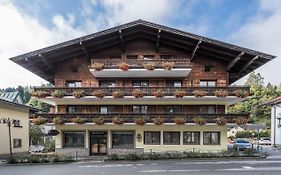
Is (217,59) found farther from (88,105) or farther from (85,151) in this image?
(85,151)

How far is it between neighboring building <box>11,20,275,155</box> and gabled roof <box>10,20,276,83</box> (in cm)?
9

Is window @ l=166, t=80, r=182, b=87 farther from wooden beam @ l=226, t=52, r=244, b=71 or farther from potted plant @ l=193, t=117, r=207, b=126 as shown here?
wooden beam @ l=226, t=52, r=244, b=71

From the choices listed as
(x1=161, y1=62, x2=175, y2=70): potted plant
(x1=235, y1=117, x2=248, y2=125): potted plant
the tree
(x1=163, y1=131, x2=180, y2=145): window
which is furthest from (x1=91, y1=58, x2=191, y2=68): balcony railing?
the tree

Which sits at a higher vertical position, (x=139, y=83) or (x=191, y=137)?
(x=139, y=83)

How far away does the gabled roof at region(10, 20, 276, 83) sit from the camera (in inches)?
1218

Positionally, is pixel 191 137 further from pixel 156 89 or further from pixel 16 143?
pixel 16 143

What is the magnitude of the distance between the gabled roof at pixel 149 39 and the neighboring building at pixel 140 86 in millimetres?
89

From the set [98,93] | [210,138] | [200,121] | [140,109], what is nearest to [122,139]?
[140,109]

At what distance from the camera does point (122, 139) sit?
33.2m

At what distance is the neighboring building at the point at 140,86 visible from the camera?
31.6 metres

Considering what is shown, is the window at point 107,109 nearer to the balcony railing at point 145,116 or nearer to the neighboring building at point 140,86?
the neighboring building at point 140,86

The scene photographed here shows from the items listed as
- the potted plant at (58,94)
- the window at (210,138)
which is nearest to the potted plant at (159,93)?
the window at (210,138)

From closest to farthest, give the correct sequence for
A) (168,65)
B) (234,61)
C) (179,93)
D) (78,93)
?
(179,93), (168,65), (78,93), (234,61)

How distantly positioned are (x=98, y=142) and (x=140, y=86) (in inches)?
271
